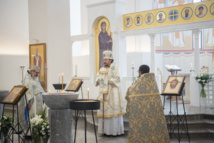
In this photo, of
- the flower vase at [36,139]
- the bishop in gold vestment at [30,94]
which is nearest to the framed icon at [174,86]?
the flower vase at [36,139]

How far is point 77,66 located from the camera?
58.5 feet

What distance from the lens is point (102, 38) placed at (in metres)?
11.5

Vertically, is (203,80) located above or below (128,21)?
below

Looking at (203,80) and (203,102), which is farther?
(203,102)

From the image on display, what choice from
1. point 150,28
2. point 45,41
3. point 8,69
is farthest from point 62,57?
point 8,69

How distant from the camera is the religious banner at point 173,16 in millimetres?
9477

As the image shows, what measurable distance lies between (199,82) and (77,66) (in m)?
9.57

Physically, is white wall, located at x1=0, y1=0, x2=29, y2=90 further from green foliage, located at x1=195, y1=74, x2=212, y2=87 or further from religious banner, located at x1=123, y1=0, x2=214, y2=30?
green foliage, located at x1=195, y1=74, x2=212, y2=87

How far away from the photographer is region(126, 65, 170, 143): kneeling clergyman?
5.51 metres

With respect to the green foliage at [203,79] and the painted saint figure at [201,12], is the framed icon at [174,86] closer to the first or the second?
the green foliage at [203,79]

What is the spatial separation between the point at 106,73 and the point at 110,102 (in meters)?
0.75

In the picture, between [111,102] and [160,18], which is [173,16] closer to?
[160,18]

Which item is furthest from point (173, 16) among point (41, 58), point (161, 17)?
point (41, 58)

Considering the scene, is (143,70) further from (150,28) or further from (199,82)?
(150,28)
